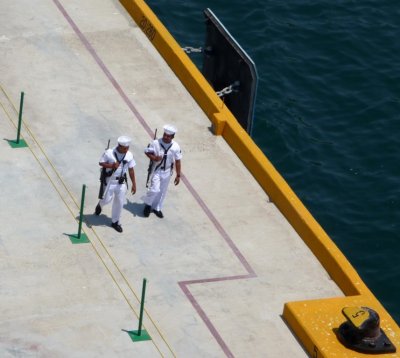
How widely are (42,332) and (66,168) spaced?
19.3 ft

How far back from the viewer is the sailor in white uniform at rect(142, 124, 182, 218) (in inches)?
1212

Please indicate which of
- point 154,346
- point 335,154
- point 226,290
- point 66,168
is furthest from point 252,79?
point 154,346

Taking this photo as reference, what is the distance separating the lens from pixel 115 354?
27.5m

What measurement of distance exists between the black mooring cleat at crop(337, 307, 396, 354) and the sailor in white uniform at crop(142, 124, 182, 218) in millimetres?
5327

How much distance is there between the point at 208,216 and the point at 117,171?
107 inches

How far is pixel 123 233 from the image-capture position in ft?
101

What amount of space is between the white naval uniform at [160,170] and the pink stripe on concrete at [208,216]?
4.37ft

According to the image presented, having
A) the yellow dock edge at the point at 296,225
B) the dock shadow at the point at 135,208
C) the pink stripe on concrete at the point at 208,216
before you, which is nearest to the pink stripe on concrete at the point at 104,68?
the pink stripe on concrete at the point at 208,216

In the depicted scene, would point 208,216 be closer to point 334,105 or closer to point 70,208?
point 70,208

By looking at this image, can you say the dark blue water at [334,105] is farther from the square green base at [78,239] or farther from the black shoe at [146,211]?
the square green base at [78,239]

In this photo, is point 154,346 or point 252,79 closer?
point 154,346

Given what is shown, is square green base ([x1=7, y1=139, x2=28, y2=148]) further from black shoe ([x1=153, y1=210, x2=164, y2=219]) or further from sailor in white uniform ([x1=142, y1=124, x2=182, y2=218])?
black shoe ([x1=153, y1=210, x2=164, y2=219])

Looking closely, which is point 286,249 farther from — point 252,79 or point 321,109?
point 321,109

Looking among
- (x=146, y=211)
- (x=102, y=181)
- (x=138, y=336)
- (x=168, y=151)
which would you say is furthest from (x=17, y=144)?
(x=138, y=336)
